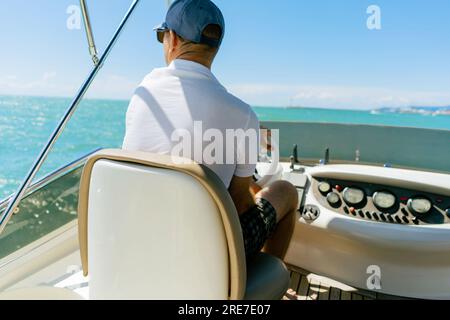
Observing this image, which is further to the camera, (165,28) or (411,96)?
(411,96)

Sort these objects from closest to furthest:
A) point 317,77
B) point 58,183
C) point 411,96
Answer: point 58,183
point 411,96
point 317,77

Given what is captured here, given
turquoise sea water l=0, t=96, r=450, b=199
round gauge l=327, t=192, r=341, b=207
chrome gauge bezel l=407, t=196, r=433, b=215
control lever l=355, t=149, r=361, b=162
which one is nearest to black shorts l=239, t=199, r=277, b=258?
round gauge l=327, t=192, r=341, b=207

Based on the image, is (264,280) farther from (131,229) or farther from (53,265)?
(53,265)

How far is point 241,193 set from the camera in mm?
897

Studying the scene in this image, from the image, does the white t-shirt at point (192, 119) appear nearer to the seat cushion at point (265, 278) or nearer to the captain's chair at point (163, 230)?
the captain's chair at point (163, 230)

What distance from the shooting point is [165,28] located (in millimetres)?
908

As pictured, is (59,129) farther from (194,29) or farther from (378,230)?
(378,230)

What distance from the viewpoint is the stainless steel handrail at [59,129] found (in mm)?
977

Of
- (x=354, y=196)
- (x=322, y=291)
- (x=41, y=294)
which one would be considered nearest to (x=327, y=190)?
(x=354, y=196)

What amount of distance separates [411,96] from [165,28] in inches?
1788

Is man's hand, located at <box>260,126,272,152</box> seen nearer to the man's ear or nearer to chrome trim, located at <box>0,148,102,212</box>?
the man's ear

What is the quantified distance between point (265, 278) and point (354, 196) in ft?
2.62

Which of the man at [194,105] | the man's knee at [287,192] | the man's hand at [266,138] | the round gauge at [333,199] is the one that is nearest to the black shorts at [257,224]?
the man at [194,105]
